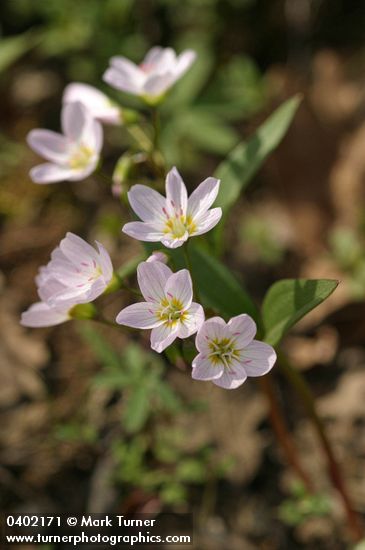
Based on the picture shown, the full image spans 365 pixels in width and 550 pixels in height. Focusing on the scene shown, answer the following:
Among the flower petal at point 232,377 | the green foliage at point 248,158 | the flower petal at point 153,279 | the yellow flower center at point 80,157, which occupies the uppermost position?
the yellow flower center at point 80,157

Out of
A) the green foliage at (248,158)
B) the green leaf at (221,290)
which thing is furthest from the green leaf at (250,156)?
the green leaf at (221,290)

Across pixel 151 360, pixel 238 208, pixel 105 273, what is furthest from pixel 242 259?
pixel 105 273

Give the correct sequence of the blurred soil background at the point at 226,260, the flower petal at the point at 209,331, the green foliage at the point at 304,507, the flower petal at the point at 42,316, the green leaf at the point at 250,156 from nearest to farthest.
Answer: the flower petal at the point at 209,331 < the flower petal at the point at 42,316 < the green leaf at the point at 250,156 < the green foliage at the point at 304,507 < the blurred soil background at the point at 226,260

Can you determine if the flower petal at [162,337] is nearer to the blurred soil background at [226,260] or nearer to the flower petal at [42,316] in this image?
the blurred soil background at [226,260]

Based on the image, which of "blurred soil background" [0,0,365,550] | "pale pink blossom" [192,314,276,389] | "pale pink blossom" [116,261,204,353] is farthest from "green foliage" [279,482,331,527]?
"pale pink blossom" [116,261,204,353]

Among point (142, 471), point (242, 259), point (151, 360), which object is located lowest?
point (142, 471)

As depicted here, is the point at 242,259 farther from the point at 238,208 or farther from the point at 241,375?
the point at 241,375

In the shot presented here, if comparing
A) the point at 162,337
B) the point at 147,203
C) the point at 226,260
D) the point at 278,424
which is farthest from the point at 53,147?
the point at 226,260
